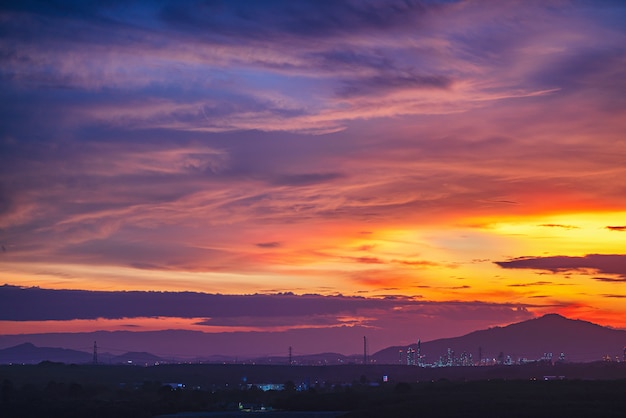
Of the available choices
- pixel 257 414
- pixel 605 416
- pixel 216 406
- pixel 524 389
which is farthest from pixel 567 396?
pixel 216 406

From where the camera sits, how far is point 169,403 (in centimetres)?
17338

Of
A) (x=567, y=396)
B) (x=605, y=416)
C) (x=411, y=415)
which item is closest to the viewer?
(x=605, y=416)

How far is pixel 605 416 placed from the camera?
111125 millimetres

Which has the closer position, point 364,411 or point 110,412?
point 364,411

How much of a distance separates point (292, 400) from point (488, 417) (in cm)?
6443

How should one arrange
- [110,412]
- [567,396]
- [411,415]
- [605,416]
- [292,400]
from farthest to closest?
[292,400]
[110,412]
[567,396]
[411,415]
[605,416]

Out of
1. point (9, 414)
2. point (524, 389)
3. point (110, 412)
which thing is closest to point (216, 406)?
point (110, 412)

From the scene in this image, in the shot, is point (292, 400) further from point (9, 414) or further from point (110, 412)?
point (9, 414)

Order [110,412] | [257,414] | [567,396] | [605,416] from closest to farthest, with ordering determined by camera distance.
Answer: [605,416] < [257,414] < [567,396] < [110,412]

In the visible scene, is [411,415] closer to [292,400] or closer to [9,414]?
[292,400]

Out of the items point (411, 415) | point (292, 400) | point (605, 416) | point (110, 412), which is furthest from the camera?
point (292, 400)

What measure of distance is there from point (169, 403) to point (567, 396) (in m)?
72.4

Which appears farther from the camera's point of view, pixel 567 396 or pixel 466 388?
pixel 466 388

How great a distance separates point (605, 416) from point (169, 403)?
88.1 metres
